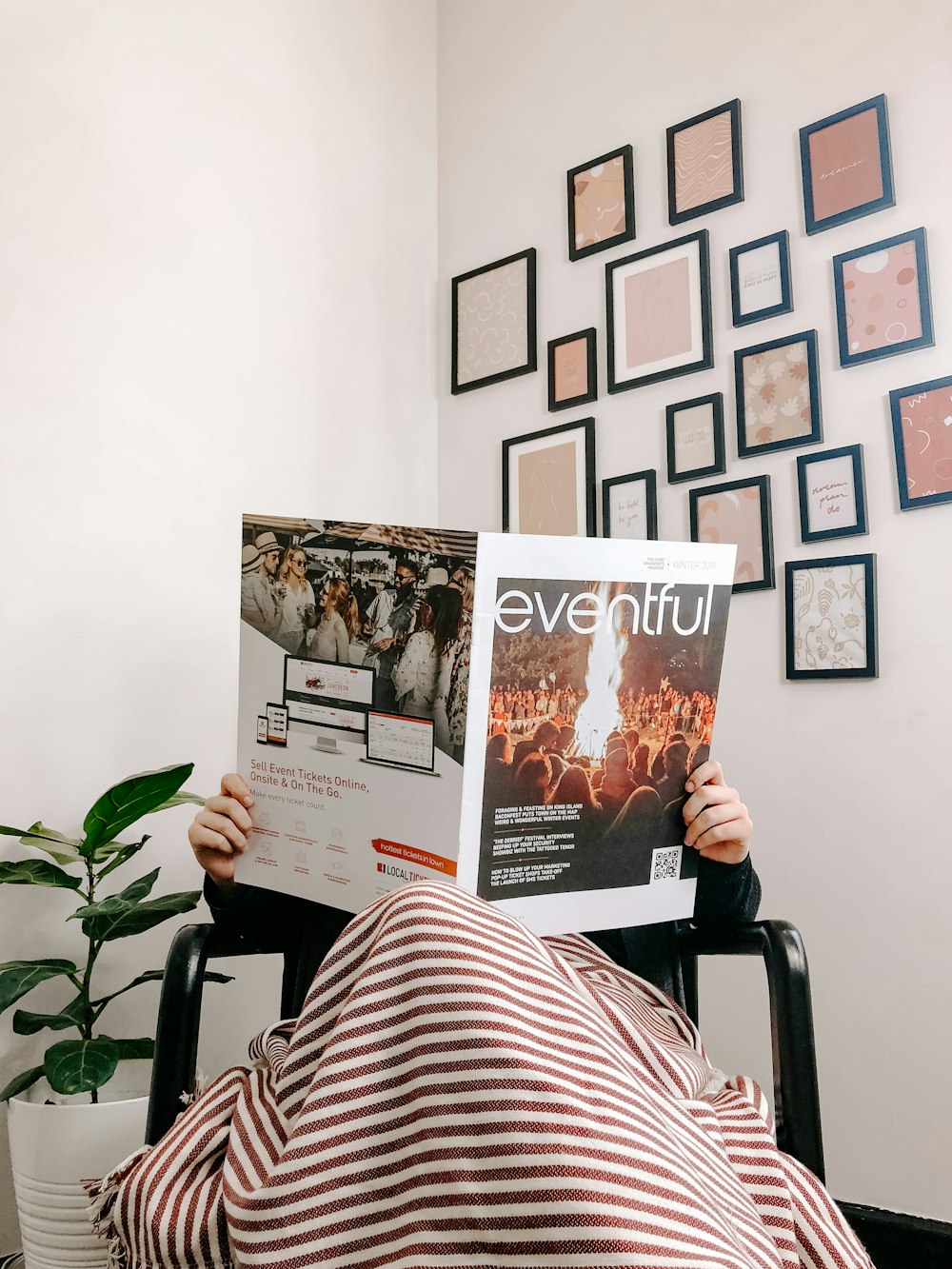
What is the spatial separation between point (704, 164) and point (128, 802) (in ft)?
4.75

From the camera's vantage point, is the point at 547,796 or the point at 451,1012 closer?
the point at 451,1012

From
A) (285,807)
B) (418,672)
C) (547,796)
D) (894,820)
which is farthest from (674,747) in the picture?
(894,820)

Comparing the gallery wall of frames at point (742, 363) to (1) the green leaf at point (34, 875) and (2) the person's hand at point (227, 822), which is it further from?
(1) the green leaf at point (34, 875)

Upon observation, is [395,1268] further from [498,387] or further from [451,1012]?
[498,387]

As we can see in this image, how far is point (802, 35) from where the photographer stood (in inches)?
63.2

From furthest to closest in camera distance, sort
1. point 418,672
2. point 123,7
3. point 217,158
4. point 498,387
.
A: point 498,387 < point 217,158 < point 123,7 < point 418,672

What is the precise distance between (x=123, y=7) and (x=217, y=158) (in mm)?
257

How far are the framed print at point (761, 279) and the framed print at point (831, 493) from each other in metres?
0.27

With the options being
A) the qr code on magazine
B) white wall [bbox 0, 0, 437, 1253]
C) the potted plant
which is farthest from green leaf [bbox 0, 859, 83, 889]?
the qr code on magazine

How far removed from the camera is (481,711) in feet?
2.82

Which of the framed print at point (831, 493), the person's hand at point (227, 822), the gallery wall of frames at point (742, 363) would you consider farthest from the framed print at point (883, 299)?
the person's hand at point (227, 822)

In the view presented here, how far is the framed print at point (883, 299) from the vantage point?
1.43 meters

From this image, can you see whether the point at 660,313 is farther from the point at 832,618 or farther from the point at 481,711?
the point at 481,711

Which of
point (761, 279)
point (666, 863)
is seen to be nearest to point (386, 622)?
point (666, 863)
